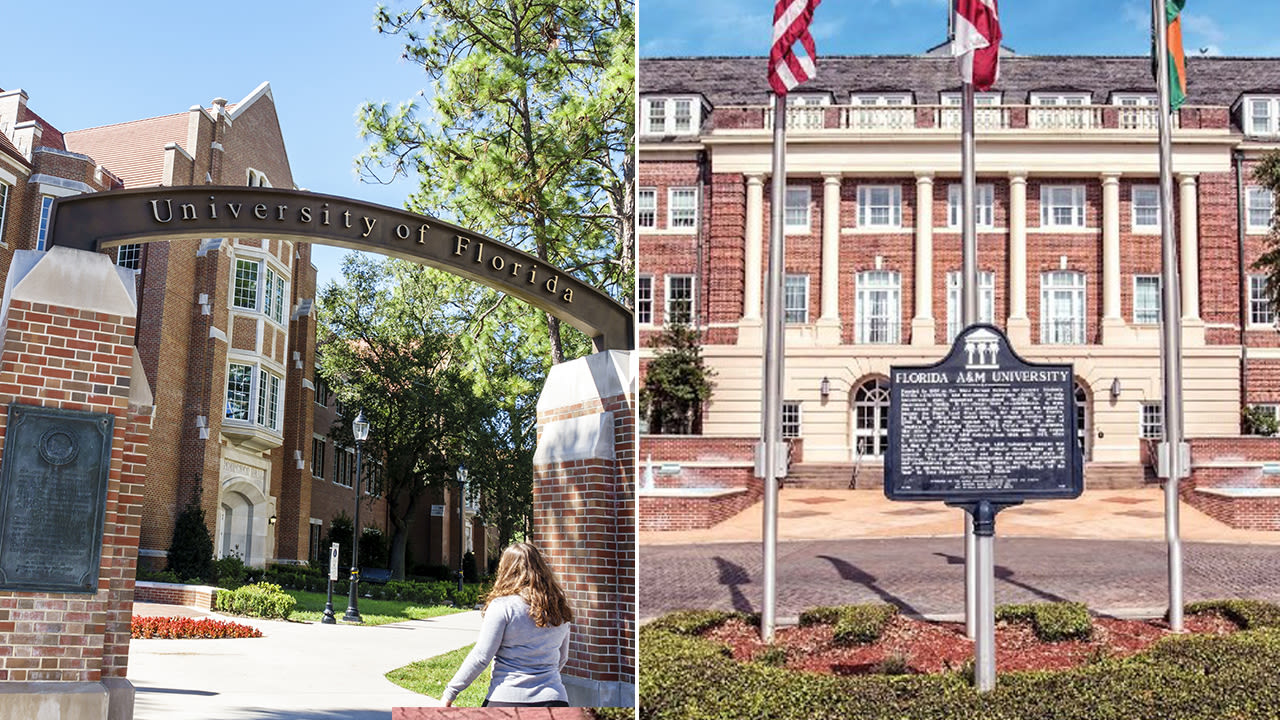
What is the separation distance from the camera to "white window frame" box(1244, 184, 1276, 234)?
12072 millimetres

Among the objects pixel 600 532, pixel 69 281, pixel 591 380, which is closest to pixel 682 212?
pixel 591 380

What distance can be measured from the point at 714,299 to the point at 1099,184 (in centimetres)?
435

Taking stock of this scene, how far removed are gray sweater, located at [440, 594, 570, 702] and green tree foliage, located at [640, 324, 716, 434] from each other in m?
5.05

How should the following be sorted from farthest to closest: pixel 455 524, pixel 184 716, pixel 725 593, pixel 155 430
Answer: pixel 455 524
pixel 155 430
pixel 725 593
pixel 184 716

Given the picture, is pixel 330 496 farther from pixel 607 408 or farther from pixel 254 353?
pixel 607 408

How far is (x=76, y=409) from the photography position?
7672 mm

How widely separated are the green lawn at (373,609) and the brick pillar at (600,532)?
17057 millimetres

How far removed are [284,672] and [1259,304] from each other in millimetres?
11857

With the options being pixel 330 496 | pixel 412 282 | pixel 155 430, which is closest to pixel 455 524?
pixel 330 496

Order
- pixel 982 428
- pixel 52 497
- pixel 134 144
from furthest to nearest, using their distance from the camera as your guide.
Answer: pixel 134 144, pixel 982 428, pixel 52 497

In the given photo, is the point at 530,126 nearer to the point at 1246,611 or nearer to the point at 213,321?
the point at 1246,611

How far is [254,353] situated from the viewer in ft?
122

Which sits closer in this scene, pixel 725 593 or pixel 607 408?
pixel 607 408

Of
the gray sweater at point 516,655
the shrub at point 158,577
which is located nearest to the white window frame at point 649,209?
the gray sweater at point 516,655
